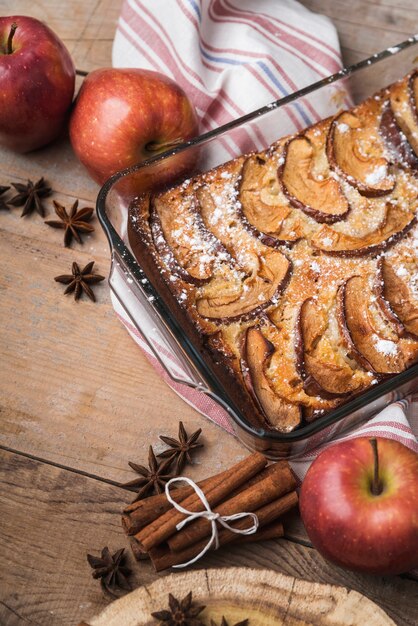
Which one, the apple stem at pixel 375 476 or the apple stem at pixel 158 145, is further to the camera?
the apple stem at pixel 158 145

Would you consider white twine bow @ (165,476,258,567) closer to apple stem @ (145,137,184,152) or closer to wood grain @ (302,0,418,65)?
apple stem @ (145,137,184,152)

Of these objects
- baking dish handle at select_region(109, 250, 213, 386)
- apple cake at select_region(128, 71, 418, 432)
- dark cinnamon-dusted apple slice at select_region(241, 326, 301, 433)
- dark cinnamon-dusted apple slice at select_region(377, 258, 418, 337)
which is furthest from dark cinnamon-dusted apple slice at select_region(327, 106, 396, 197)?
baking dish handle at select_region(109, 250, 213, 386)

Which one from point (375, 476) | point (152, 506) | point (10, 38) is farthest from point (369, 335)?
point (10, 38)

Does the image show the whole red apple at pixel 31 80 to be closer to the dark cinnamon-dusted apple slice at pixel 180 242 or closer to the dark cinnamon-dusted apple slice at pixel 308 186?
the dark cinnamon-dusted apple slice at pixel 180 242

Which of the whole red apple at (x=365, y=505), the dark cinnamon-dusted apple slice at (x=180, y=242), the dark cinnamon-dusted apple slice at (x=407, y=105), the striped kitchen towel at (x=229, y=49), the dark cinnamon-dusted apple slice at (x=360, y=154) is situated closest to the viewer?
the whole red apple at (x=365, y=505)

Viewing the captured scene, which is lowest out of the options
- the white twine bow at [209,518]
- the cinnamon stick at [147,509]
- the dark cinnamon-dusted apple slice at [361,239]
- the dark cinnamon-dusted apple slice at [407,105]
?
the cinnamon stick at [147,509]

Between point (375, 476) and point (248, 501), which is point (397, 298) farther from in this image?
point (248, 501)

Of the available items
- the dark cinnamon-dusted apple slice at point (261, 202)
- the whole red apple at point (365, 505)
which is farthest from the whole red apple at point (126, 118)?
the whole red apple at point (365, 505)
